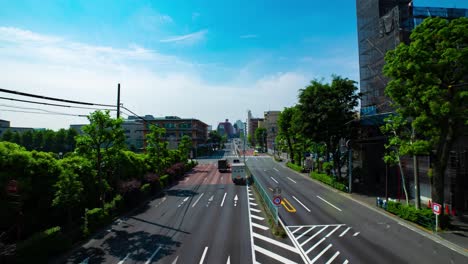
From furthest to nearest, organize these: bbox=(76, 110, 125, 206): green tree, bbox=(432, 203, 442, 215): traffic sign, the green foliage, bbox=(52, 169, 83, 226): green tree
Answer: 1. bbox=(76, 110, 125, 206): green tree
2. the green foliage
3. bbox=(432, 203, 442, 215): traffic sign
4. bbox=(52, 169, 83, 226): green tree

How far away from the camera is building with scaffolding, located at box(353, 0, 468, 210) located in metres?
23.6

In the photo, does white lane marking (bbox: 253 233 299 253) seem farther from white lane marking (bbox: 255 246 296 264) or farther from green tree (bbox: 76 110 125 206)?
green tree (bbox: 76 110 125 206)

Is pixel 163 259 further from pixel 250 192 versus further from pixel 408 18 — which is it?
pixel 408 18

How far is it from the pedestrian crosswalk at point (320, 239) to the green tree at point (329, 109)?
17905 mm

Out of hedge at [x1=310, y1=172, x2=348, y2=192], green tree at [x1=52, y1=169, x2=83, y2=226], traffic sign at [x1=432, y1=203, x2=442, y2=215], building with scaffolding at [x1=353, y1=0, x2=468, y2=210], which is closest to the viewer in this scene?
green tree at [x1=52, y1=169, x2=83, y2=226]

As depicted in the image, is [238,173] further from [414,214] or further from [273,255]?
[273,255]

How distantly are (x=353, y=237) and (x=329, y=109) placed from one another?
66.3 ft

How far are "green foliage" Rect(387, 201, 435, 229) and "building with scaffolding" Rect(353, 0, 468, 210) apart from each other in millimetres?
4301

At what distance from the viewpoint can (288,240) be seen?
17.0 metres

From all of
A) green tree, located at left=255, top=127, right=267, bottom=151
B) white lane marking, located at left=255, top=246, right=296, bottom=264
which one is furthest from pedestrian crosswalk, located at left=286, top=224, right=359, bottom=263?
green tree, located at left=255, top=127, right=267, bottom=151

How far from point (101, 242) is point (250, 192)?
19707 mm

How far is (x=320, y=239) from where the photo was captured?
56.1 feet

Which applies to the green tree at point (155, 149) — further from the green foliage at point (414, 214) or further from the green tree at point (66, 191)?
the green foliage at point (414, 214)

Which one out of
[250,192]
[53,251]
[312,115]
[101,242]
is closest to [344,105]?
[312,115]
